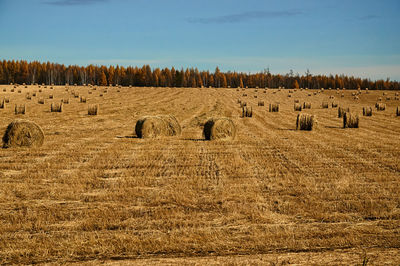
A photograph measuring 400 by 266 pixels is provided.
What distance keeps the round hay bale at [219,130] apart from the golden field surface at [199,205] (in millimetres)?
3110

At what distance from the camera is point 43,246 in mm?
6977

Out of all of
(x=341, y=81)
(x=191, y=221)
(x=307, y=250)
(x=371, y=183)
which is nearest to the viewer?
(x=307, y=250)

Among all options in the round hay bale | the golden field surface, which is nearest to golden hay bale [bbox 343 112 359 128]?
the round hay bale

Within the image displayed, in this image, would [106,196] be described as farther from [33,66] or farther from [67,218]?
[33,66]

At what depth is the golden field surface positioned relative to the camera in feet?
22.6

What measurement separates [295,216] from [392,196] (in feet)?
9.89

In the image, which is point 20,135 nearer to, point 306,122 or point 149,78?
point 306,122

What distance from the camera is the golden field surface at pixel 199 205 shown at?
690cm

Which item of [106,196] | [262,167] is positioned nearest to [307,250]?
[106,196]

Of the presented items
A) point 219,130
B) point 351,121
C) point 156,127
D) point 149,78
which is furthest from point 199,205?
point 149,78

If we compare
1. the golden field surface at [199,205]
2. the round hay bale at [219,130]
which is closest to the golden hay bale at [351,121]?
the round hay bale at [219,130]

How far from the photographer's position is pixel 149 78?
175250 millimetres

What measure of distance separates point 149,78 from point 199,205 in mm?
169142

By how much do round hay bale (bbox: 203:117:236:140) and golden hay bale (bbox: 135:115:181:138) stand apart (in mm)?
2010
